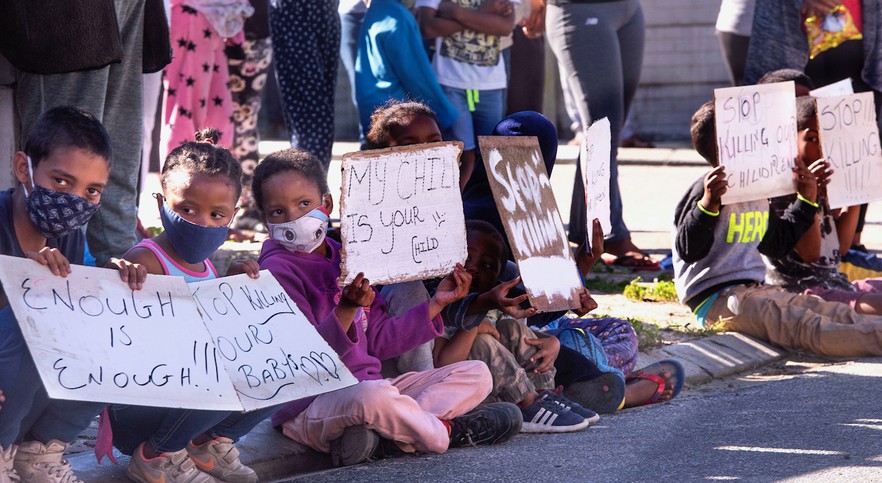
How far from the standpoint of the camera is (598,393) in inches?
185

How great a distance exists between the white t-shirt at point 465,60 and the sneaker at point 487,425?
284cm

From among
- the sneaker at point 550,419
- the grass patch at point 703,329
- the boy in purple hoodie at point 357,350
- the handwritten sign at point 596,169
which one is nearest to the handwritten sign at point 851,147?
the grass patch at point 703,329

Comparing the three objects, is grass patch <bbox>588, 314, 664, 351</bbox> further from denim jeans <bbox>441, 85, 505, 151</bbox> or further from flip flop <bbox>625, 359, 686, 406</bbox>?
denim jeans <bbox>441, 85, 505, 151</bbox>

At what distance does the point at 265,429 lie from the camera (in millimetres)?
4195

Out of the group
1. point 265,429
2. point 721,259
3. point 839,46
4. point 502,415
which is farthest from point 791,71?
point 265,429

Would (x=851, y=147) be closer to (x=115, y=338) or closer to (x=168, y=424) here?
(x=168, y=424)

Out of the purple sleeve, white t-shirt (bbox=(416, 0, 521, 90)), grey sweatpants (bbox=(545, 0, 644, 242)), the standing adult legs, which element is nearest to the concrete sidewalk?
the purple sleeve

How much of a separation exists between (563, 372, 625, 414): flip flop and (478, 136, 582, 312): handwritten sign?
378 millimetres

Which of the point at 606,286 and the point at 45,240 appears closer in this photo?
the point at 45,240

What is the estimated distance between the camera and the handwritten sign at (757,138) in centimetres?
543

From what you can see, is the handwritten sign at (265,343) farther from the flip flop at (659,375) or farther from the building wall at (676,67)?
the building wall at (676,67)

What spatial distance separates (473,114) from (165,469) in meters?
3.68

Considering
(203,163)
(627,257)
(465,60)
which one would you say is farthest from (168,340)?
(627,257)

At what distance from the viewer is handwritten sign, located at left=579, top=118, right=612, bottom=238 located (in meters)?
4.60
